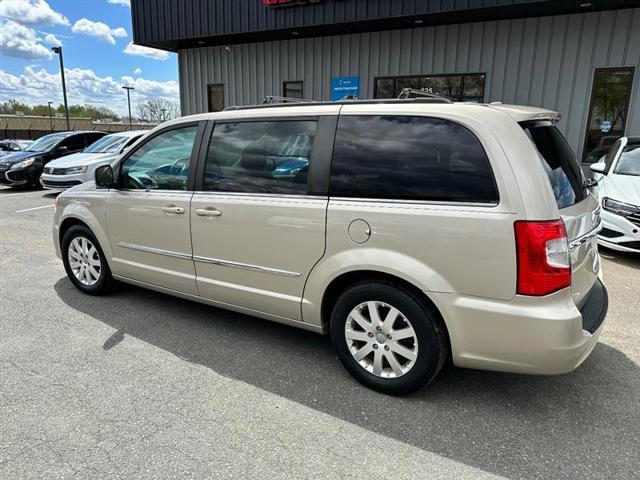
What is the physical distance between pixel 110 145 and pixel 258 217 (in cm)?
1043

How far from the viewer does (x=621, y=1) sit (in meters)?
7.91

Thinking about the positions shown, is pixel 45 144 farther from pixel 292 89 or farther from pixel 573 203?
pixel 573 203

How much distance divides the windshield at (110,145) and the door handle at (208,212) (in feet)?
30.6

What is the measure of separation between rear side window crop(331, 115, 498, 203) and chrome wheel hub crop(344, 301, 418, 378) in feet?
2.34

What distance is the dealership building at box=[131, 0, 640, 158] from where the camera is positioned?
28.5 ft

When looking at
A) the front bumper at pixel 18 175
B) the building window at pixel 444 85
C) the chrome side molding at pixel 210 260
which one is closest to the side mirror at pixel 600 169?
the building window at pixel 444 85

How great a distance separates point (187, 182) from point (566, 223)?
265 cm

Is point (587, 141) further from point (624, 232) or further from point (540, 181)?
point (540, 181)

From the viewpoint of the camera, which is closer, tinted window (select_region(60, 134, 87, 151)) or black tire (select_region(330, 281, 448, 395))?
black tire (select_region(330, 281, 448, 395))

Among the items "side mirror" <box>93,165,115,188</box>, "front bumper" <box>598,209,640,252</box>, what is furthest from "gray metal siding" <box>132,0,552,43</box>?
"side mirror" <box>93,165,115,188</box>

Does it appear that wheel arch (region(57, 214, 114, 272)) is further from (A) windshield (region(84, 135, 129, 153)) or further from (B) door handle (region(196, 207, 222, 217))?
(A) windshield (region(84, 135, 129, 153))

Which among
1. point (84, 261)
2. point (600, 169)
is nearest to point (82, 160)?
point (84, 261)

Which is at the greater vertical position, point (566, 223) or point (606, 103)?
point (606, 103)

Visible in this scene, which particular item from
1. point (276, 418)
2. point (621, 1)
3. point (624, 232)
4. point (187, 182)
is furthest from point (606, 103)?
point (276, 418)
